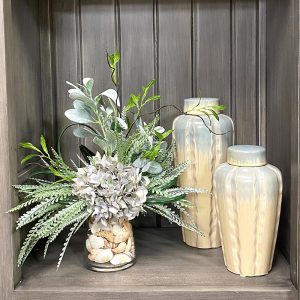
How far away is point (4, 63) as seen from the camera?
1.02 meters

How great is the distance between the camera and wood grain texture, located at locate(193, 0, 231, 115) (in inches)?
55.5

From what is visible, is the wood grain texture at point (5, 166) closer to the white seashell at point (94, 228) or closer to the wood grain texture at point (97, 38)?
the white seashell at point (94, 228)

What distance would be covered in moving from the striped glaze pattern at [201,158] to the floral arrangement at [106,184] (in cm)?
6

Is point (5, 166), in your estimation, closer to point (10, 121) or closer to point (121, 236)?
point (10, 121)

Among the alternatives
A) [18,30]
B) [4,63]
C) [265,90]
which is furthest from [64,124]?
[265,90]

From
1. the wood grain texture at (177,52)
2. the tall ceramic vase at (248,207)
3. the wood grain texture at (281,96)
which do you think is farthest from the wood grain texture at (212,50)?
the tall ceramic vase at (248,207)

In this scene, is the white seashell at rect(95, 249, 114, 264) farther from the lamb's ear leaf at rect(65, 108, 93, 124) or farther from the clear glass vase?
the lamb's ear leaf at rect(65, 108, 93, 124)

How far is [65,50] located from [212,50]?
0.39m

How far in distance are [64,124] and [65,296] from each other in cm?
53

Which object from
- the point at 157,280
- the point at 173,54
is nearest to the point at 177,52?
the point at 173,54

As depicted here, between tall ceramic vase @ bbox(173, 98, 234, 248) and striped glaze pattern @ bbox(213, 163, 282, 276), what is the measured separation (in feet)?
0.41

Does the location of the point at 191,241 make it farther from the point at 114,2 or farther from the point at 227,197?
the point at 114,2

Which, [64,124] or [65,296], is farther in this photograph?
[64,124]

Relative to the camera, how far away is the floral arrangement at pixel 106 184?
1.07 metres
